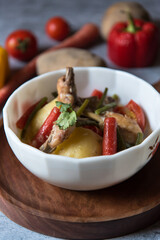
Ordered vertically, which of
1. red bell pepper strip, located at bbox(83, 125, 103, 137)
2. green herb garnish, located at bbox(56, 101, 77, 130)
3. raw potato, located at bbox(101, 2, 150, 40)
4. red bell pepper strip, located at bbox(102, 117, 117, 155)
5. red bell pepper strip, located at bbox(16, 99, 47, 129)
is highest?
green herb garnish, located at bbox(56, 101, 77, 130)

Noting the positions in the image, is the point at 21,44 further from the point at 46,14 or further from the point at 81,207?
the point at 81,207

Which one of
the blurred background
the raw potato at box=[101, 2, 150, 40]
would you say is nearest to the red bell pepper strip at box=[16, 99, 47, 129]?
the blurred background

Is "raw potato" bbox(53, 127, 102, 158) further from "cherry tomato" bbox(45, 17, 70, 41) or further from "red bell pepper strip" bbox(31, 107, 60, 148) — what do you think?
"cherry tomato" bbox(45, 17, 70, 41)

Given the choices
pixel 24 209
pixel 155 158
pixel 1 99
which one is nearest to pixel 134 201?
pixel 155 158

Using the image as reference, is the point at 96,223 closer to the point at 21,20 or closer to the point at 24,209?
the point at 24,209

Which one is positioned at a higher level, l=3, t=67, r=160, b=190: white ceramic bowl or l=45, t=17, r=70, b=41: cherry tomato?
l=3, t=67, r=160, b=190: white ceramic bowl

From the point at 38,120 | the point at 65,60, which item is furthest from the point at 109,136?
the point at 65,60
